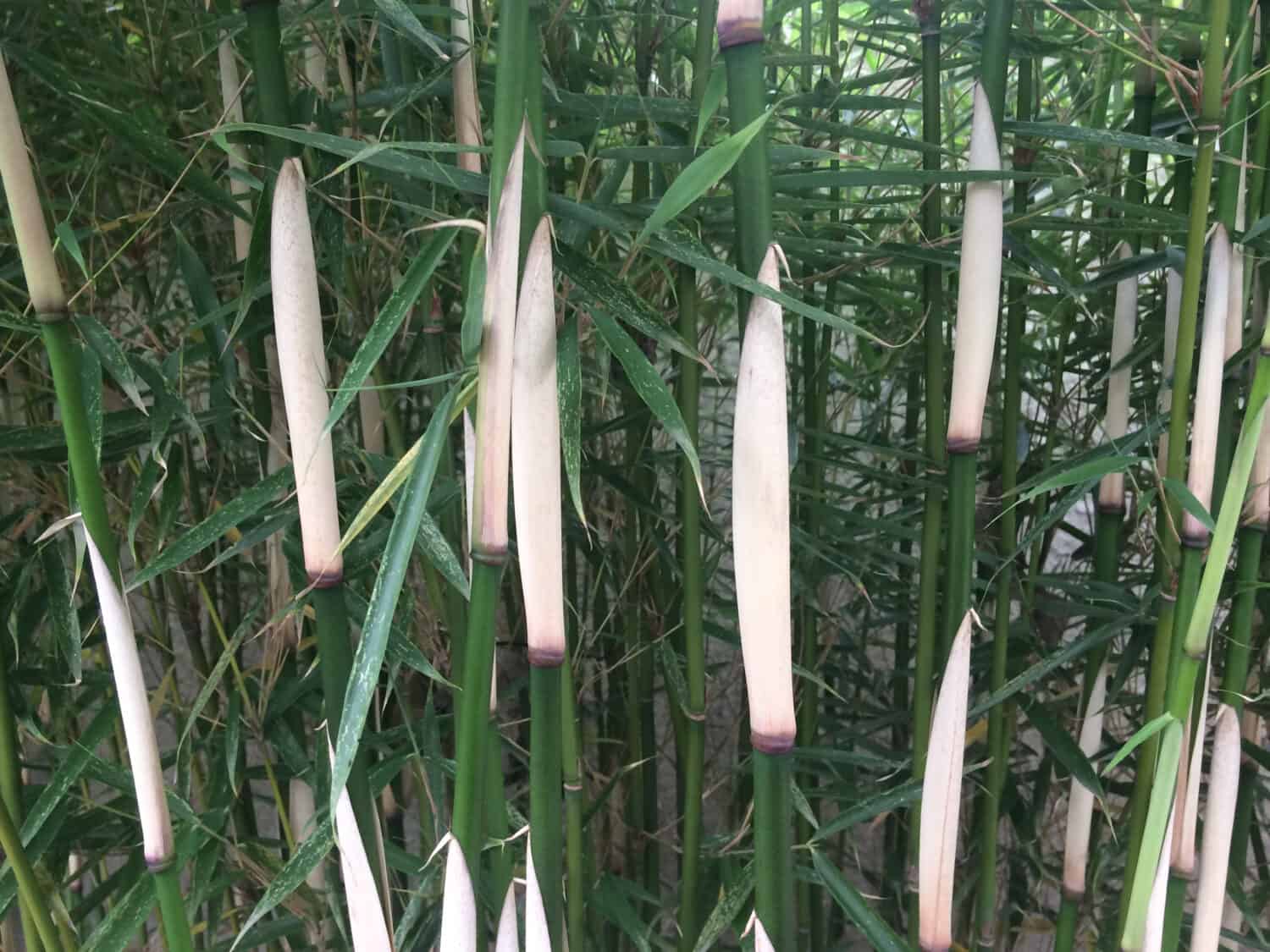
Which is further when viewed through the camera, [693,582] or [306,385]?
[693,582]

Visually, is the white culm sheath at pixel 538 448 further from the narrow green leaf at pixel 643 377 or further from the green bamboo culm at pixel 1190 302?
the green bamboo culm at pixel 1190 302

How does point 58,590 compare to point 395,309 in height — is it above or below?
below

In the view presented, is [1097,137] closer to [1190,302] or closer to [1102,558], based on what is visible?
[1190,302]

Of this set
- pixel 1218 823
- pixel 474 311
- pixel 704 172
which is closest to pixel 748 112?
pixel 704 172

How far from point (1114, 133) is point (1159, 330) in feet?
1.06

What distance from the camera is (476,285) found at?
1.50 ft

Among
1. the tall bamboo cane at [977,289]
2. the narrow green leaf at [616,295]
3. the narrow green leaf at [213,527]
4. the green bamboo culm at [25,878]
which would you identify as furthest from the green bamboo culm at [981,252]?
the green bamboo culm at [25,878]

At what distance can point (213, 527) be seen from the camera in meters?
0.62

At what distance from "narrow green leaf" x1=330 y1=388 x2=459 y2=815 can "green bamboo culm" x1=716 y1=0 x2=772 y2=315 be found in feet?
0.51

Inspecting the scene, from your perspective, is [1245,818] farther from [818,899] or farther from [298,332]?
[298,332]

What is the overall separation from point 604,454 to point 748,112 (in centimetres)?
71

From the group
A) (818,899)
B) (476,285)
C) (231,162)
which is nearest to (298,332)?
(476,285)

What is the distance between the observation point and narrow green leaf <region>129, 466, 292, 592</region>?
1.97ft

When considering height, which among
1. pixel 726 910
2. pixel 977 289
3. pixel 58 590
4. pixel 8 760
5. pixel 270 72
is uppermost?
pixel 270 72
